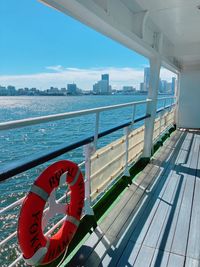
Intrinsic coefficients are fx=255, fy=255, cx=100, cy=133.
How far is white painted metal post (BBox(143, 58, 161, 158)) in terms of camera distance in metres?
3.65

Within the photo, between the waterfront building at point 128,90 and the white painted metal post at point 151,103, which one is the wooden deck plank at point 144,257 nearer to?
the white painted metal post at point 151,103

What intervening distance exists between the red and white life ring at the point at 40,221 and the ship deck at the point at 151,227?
30cm

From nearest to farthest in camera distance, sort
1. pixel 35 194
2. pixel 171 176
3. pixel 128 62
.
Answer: pixel 35 194, pixel 171 176, pixel 128 62

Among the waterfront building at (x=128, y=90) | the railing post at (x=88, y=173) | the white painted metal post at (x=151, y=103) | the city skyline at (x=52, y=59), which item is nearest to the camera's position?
the railing post at (x=88, y=173)

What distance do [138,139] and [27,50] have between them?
4409 cm

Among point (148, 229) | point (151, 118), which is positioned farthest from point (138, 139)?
point (148, 229)

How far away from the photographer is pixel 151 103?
3.68 meters

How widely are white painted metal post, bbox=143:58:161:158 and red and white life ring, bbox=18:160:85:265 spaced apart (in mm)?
2408

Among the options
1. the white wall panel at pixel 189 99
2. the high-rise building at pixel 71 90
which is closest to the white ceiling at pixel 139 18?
the white wall panel at pixel 189 99

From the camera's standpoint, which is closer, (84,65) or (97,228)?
(97,228)

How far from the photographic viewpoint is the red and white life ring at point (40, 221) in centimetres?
110

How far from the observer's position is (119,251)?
1682 millimetres

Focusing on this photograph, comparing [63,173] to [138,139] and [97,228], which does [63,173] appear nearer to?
[97,228]

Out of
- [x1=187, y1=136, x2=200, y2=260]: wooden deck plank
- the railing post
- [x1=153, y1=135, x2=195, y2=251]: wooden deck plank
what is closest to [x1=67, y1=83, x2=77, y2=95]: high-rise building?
[x1=153, y1=135, x2=195, y2=251]: wooden deck plank
